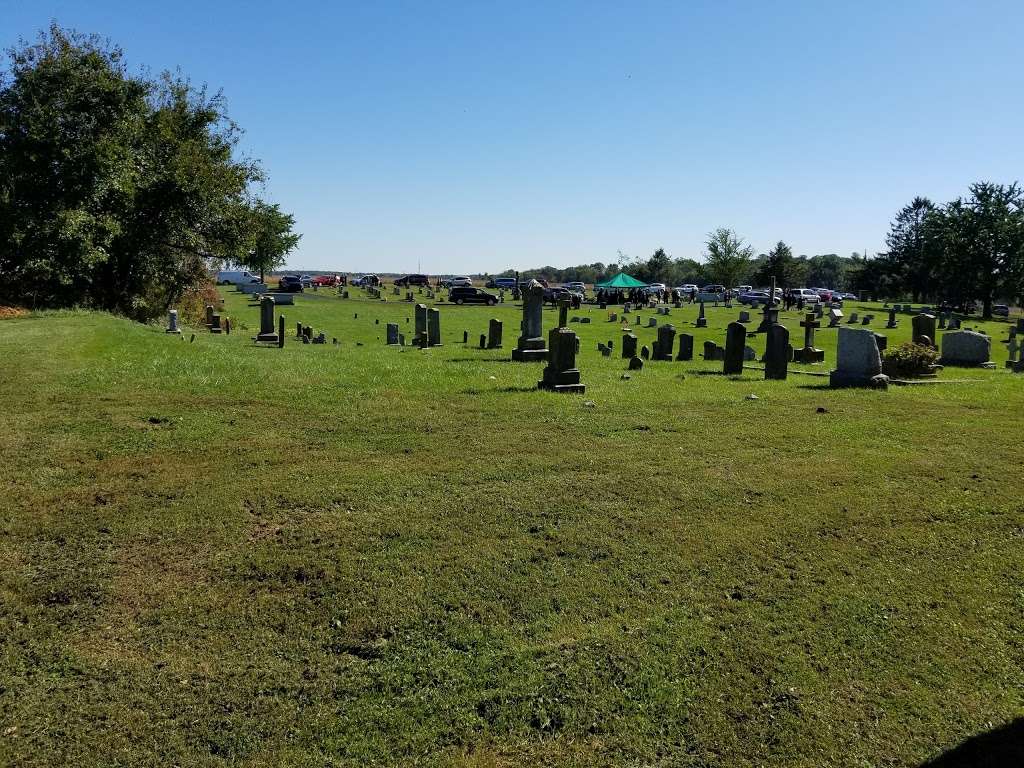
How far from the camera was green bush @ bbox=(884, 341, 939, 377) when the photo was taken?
15.3 meters

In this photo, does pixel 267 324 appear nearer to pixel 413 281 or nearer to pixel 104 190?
pixel 104 190

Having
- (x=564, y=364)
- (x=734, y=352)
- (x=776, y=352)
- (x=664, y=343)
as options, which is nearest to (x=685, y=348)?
(x=664, y=343)

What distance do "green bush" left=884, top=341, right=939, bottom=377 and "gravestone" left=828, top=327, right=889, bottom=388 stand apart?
2.83m

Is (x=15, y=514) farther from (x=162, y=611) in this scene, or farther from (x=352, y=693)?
(x=352, y=693)

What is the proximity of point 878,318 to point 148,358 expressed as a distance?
148 ft

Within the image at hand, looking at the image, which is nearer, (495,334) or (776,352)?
(776,352)

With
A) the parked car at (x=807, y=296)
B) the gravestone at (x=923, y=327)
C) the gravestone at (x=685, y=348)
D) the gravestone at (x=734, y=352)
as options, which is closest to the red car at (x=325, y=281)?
the parked car at (x=807, y=296)

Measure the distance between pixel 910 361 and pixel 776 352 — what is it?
3.25m

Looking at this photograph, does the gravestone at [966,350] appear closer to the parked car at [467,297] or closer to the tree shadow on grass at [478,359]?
the tree shadow on grass at [478,359]

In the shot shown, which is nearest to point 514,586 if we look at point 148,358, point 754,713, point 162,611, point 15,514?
point 754,713

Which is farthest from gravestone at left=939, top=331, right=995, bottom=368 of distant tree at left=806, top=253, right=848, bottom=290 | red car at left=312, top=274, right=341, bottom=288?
distant tree at left=806, top=253, right=848, bottom=290

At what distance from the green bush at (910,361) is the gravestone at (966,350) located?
414cm

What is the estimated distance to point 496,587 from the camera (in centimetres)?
523

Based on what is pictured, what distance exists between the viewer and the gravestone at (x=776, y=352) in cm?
1446
